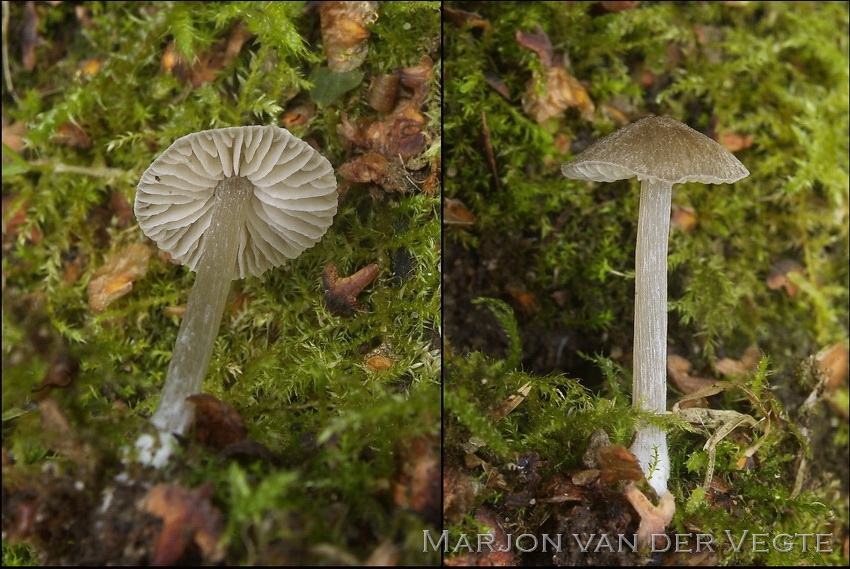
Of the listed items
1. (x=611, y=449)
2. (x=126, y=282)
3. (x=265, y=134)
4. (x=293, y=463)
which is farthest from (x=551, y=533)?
(x=126, y=282)

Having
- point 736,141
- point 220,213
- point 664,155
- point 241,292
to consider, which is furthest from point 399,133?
point 736,141

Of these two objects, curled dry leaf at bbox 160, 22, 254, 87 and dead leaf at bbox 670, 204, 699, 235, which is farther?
dead leaf at bbox 670, 204, 699, 235

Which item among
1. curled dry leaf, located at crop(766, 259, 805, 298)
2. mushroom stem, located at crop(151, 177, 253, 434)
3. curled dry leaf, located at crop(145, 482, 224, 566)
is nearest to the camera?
curled dry leaf, located at crop(145, 482, 224, 566)

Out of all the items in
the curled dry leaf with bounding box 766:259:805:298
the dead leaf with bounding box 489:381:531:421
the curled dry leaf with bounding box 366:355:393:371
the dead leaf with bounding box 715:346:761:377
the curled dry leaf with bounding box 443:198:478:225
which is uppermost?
the curled dry leaf with bounding box 443:198:478:225

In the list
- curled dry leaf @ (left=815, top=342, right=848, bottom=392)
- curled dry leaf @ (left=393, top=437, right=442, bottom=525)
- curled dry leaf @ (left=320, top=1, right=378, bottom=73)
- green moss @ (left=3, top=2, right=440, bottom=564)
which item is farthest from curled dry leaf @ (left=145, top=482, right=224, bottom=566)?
curled dry leaf @ (left=815, top=342, right=848, bottom=392)

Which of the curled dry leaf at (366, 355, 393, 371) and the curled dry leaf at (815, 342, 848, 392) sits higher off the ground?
the curled dry leaf at (366, 355, 393, 371)

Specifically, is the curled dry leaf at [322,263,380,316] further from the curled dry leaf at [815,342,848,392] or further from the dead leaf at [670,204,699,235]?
the curled dry leaf at [815,342,848,392]

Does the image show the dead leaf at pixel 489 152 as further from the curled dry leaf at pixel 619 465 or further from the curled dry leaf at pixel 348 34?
the curled dry leaf at pixel 619 465
